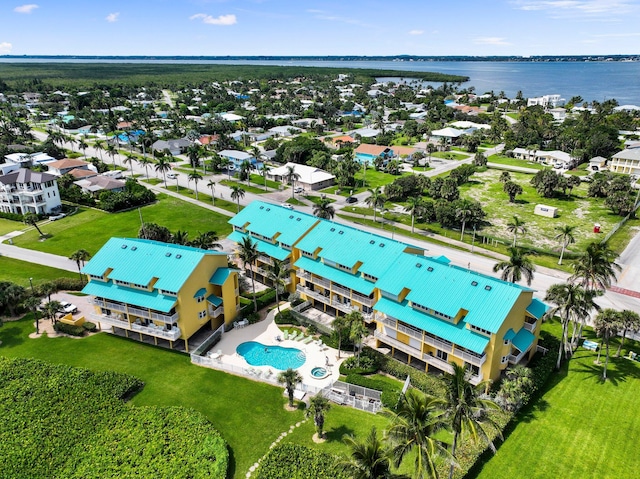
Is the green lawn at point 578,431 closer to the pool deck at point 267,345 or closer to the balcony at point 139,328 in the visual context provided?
the pool deck at point 267,345

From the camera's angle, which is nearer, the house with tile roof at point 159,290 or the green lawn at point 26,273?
the house with tile roof at point 159,290

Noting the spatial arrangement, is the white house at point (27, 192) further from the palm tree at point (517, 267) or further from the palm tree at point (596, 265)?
the palm tree at point (596, 265)

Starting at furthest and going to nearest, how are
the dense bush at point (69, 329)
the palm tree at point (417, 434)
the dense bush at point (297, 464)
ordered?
the dense bush at point (69, 329)
the dense bush at point (297, 464)
the palm tree at point (417, 434)

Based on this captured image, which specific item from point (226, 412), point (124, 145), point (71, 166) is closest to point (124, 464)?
point (226, 412)

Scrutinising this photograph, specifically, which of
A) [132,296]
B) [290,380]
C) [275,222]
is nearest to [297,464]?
[290,380]

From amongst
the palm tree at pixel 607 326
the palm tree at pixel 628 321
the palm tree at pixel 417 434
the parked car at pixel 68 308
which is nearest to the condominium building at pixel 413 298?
the palm tree at pixel 607 326

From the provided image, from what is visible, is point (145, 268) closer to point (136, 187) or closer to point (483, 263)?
point (483, 263)

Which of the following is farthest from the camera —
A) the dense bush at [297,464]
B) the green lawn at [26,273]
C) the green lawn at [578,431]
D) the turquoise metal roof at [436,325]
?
the green lawn at [26,273]

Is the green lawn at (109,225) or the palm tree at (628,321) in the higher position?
the palm tree at (628,321)

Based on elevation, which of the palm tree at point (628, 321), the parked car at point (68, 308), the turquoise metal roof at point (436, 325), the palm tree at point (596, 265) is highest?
the palm tree at point (596, 265)
